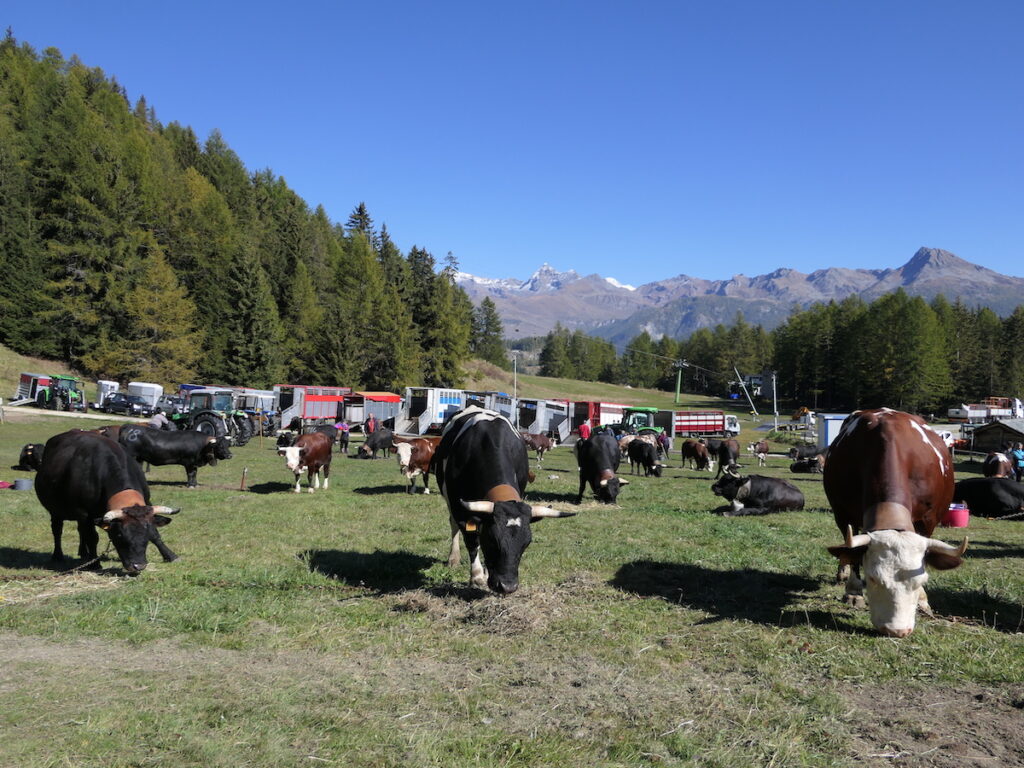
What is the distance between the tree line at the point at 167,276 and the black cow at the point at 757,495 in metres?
58.1

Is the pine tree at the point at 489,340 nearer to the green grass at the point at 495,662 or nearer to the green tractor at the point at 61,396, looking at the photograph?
the green tractor at the point at 61,396

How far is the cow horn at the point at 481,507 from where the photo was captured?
820 cm

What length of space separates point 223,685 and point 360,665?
3.83ft

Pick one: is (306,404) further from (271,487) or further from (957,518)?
(957,518)

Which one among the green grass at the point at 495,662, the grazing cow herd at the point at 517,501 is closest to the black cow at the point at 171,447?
the green grass at the point at 495,662

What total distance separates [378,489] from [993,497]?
16.8 meters

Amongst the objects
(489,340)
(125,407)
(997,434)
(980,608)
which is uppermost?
(489,340)

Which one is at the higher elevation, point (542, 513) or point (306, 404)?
point (306, 404)

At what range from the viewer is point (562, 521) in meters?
14.3

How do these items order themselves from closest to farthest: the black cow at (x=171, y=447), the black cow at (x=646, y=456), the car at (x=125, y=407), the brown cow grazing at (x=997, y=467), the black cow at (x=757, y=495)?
1. the black cow at (x=757, y=495)
2. the black cow at (x=171, y=447)
3. the brown cow grazing at (x=997, y=467)
4. the black cow at (x=646, y=456)
5. the car at (x=125, y=407)

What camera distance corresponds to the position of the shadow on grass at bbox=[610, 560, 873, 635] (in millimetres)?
7439

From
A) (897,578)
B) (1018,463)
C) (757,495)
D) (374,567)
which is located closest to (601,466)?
(757,495)

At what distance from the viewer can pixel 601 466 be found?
56.7ft

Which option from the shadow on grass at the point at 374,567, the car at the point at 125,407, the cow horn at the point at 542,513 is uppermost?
the car at the point at 125,407
